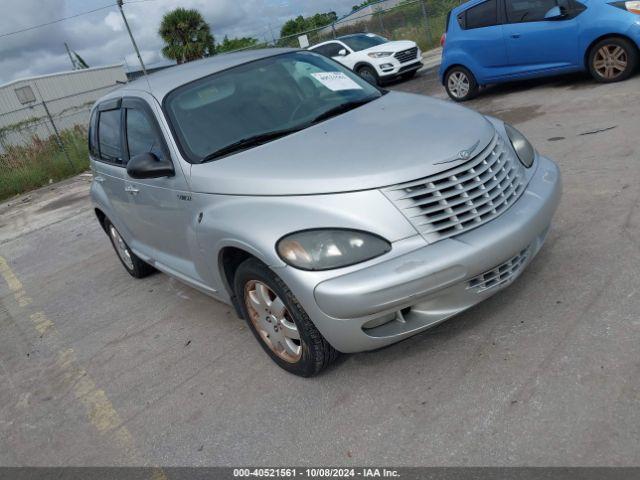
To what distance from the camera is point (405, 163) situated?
288 cm

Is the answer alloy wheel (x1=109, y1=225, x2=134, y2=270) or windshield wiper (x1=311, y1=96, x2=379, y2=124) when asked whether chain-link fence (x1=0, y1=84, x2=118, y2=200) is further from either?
windshield wiper (x1=311, y1=96, x2=379, y2=124)

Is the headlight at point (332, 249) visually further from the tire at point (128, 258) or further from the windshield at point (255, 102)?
the tire at point (128, 258)

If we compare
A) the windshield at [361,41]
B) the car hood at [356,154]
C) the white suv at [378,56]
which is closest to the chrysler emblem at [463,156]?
the car hood at [356,154]

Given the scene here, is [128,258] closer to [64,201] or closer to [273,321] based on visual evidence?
[273,321]

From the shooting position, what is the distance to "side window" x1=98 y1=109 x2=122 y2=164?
4.68 m

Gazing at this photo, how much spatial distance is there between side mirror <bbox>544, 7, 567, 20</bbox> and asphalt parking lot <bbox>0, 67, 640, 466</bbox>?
3440mm

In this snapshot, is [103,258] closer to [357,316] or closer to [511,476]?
[357,316]

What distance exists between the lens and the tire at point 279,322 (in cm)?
293

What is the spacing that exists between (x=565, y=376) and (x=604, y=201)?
2.22m

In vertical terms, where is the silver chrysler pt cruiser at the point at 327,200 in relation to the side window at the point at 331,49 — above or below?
above

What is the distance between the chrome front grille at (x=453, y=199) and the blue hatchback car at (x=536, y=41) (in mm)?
5983

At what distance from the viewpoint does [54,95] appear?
37312mm

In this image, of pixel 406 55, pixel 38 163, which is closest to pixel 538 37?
pixel 406 55

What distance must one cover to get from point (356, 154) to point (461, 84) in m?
7.36
